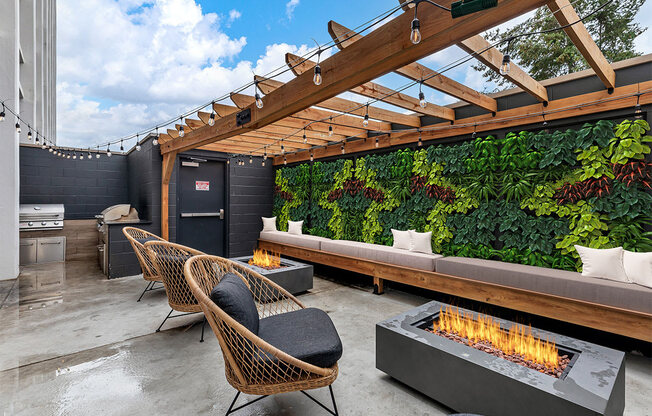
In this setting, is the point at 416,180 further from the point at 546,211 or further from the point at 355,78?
the point at 355,78

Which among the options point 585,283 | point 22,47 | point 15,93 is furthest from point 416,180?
point 22,47

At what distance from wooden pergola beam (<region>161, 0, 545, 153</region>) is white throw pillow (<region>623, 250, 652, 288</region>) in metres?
Answer: 2.33

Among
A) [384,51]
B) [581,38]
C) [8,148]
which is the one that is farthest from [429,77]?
[8,148]

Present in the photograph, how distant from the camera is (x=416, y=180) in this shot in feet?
15.1

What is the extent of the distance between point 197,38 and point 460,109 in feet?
22.2

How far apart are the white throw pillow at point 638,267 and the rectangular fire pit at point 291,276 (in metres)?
3.37

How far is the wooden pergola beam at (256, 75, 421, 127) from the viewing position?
122 inches

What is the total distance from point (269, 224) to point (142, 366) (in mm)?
4803

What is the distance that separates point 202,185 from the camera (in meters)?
6.66

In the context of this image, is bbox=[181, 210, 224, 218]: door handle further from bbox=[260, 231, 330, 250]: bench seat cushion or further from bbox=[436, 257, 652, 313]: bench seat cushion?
bbox=[436, 257, 652, 313]: bench seat cushion

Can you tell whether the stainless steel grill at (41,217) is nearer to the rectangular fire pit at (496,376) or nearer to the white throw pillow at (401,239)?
the white throw pillow at (401,239)

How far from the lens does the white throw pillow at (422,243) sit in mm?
4176

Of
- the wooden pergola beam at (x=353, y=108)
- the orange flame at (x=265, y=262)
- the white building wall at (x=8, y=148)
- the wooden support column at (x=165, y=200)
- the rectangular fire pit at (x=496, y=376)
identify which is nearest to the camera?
the rectangular fire pit at (x=496, y=376)

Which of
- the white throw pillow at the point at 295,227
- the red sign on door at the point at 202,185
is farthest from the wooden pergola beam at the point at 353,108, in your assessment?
the red sign on door at the point at 202,185
